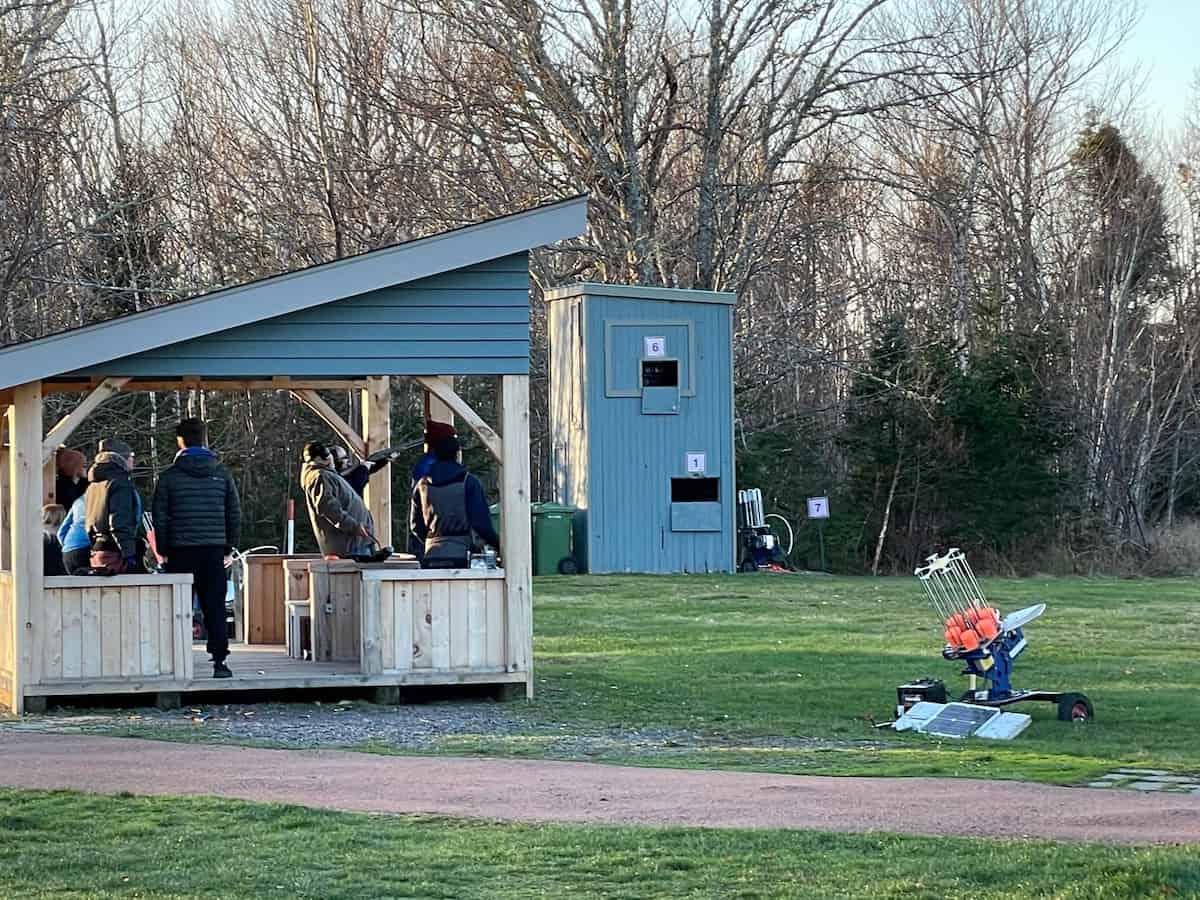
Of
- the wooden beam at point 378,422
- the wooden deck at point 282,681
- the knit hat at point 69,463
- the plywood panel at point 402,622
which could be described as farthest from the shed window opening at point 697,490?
the plywood panel at point 402,622

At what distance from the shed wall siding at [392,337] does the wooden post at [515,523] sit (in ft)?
0.92

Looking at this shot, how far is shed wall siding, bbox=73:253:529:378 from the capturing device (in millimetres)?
14703

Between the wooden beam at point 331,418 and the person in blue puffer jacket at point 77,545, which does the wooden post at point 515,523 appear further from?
the wooden beam at point 331,418

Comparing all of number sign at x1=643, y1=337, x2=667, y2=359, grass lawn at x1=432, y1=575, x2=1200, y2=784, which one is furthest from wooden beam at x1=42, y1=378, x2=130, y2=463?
number sign at x1=643, y1=337, x2=667, y2=359

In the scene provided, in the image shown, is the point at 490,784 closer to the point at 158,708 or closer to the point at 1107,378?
the point at 158,708

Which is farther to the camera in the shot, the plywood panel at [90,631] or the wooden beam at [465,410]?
the wooden beam at [465,410]

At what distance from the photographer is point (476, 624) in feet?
49.4

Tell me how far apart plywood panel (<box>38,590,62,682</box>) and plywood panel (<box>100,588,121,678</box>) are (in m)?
0.29

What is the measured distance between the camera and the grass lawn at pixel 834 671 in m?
12.1

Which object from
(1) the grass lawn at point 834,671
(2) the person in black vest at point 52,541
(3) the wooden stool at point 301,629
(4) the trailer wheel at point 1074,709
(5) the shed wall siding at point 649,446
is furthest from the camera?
(5) the shed wall siding at point 649,446

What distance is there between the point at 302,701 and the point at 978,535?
21.6 meters

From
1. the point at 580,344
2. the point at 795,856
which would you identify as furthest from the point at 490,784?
the point at 580,344

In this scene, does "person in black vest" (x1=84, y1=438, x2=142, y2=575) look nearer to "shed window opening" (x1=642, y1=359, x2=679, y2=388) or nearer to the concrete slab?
the concrete slab

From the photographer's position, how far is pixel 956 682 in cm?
1588
